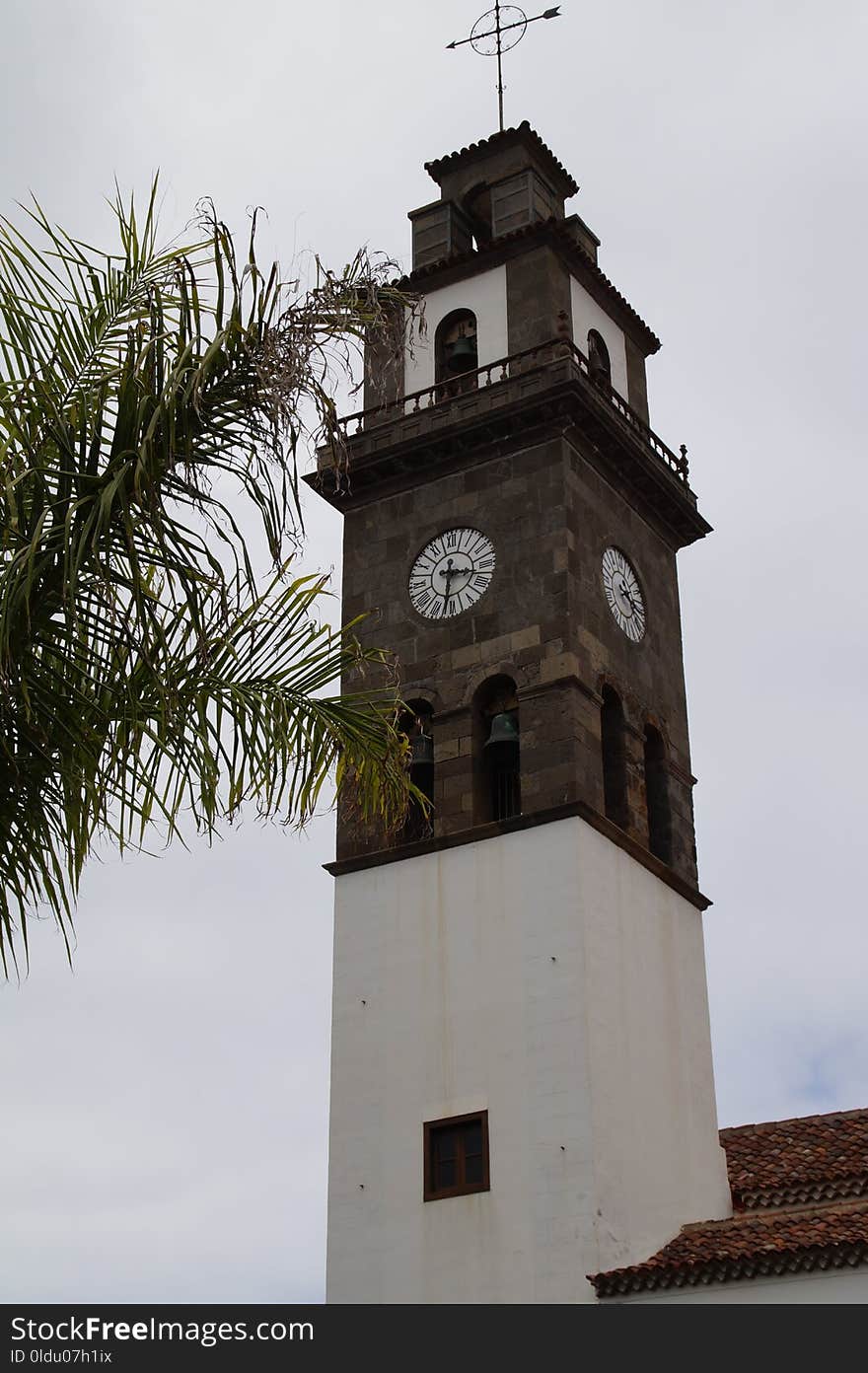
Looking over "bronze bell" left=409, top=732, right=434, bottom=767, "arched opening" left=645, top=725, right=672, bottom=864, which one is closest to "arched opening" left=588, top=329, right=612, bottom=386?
"arched opening" left=645, top=725, right=672, bottom=864

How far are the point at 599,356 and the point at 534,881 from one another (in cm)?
1050

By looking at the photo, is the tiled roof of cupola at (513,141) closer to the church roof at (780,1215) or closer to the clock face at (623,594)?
the clock face at (623,594)

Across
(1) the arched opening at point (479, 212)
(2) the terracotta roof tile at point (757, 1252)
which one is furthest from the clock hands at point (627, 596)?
(2) the terracotta roof tile at point (757, 1252)

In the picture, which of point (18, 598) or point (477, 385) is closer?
point (18, 598)

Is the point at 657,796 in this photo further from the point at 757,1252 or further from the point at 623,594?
the point at 757,1252

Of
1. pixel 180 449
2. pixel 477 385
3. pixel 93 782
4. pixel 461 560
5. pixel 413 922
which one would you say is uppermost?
pixel 477 385

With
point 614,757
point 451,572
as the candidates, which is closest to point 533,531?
point 451,572

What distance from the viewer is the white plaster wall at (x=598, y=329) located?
30.7 metres

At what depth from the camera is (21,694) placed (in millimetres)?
7195

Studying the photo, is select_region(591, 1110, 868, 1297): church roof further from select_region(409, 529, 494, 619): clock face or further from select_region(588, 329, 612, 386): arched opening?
select_region(588, 329, 612, 386): arched opening

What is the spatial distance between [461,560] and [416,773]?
3337mm
